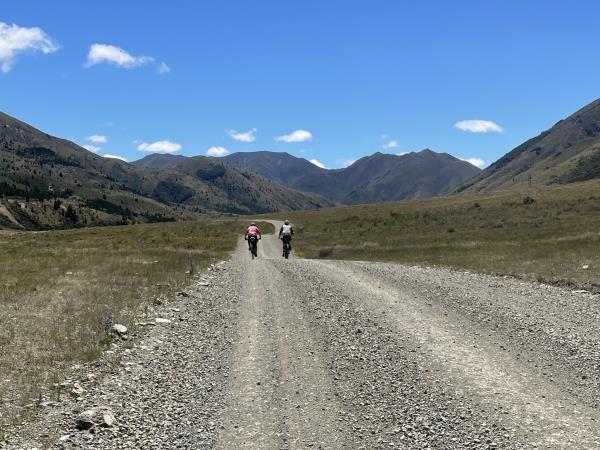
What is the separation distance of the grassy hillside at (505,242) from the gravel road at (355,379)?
29.0 feet

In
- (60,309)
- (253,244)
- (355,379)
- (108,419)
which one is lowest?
(108,419)

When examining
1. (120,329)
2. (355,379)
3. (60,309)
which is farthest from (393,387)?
(60,309)

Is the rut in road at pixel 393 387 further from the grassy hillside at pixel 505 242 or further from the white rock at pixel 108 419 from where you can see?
the grassy hillside at pixel 505 242

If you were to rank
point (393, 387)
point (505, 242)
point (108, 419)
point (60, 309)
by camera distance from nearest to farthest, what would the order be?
1. point (108, 419)
2. point (393, 387)
3. point (60, 309)
4. point (505, 242)

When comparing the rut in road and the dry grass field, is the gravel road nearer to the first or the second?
the rut in road

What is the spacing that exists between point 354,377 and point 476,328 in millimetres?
5414

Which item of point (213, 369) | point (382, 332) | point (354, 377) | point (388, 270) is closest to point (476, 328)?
point (382, 332)

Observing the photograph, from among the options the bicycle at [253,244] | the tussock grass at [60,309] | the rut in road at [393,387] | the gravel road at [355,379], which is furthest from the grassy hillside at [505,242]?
the tussock grass at [60,309]

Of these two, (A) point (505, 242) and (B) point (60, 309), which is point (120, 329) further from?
(A) point (505, 242)

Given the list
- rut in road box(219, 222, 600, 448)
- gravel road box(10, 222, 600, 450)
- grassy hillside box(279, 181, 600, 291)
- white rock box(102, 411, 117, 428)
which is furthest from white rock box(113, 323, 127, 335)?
grassy hillside box(279, 181, 600, 291)

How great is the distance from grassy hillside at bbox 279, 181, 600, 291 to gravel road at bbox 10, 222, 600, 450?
29.0 feet

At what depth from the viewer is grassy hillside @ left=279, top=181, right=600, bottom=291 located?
89.3 ft

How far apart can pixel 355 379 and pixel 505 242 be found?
33184 mm

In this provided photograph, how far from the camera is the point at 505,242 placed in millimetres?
39625
